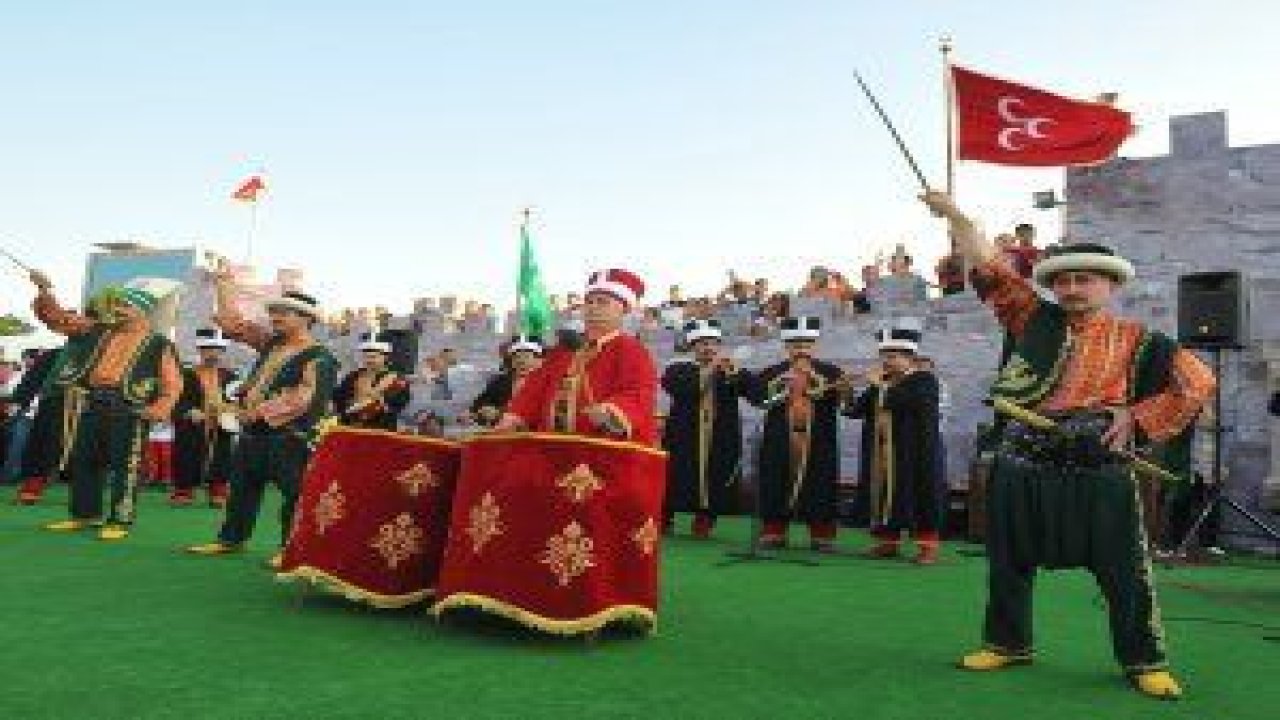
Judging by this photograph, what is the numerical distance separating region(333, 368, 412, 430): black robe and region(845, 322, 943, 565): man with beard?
148 inches

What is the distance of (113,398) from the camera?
798 centimetres

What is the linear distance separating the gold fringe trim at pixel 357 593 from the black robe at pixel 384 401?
1.93 m

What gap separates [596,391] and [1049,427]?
200cm

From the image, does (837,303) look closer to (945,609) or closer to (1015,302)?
(945,609)

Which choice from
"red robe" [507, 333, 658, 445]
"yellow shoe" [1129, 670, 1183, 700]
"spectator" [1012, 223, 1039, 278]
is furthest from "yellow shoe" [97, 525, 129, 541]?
"spectator" [1012, 223, 1039, 278]

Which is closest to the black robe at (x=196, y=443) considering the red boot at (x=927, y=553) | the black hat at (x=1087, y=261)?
the red boot at (x=927, y=553)

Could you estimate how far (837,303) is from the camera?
14.4 meters

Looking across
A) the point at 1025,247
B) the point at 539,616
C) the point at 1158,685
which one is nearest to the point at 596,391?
the point at 539,616

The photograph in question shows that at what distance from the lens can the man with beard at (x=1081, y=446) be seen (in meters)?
4.10

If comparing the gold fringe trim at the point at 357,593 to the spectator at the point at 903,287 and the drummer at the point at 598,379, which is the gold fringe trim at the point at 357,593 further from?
the spectator at the point at 903,287

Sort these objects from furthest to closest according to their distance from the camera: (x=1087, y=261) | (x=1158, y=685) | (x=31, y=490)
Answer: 1. (x=31, y=490)
2. (x=1087, y=261)
3. (x=1158, y=685)

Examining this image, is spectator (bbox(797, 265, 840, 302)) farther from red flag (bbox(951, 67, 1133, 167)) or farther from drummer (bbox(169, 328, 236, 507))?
drummer (bbox(169, 328, 236, 507))

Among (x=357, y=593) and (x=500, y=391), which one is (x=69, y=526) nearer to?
(x=500, y=391)

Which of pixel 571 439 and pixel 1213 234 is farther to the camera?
pixel 1213 234
